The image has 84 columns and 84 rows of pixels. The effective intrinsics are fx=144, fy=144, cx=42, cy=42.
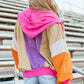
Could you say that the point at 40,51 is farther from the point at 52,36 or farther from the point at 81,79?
the point at 81,79

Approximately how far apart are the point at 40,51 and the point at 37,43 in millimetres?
50

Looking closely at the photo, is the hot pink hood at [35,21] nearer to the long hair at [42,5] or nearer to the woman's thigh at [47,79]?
the long hair at [42,5]

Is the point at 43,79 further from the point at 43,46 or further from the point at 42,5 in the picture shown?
the point at 42,5

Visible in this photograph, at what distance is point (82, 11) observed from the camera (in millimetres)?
6258

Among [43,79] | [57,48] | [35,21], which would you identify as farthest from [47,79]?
[35,21]

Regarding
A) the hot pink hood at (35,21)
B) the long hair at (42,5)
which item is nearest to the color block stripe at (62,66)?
the hot pink hood at (35,21)

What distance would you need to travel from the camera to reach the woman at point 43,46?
79 centimetres

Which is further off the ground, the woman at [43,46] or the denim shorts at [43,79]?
the woman at [43,46]

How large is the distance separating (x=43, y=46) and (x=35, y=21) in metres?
0.15

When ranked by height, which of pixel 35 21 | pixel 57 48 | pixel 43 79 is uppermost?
pixel 35 21

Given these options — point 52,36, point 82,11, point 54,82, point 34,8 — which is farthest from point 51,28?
point 82,11

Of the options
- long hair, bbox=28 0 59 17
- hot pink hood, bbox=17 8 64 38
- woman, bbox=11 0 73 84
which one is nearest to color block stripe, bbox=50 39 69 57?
woman, bbox=11 0 73 84

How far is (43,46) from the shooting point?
836 millimetres

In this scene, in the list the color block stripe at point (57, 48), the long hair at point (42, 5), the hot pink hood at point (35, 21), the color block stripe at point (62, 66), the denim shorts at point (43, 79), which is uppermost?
the long hair at point (42, 5)
